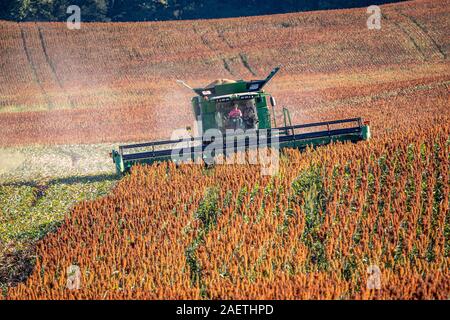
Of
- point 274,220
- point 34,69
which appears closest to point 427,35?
point 34,69

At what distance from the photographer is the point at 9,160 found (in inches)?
963

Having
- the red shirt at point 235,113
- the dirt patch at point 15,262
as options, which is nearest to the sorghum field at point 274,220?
the dirt patch at point 15,262

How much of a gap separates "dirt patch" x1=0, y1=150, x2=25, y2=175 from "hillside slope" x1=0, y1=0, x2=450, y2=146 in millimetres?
2885

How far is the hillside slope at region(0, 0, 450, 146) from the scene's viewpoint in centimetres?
3278

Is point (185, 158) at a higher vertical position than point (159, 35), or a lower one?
lower

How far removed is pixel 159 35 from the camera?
1939 inches

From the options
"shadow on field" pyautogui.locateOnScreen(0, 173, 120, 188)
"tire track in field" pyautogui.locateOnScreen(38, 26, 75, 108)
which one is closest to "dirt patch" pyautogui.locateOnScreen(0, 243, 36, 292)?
"shadow on field" pyautogui.locateOnScreen(0, 173, 120, 188)

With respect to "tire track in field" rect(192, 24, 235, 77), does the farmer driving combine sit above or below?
below

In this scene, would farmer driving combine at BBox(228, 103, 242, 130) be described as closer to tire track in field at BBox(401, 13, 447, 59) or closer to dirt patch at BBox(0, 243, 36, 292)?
dirt patch at BBox(0, 243, 36, 292)

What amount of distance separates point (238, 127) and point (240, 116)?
0.29 metres

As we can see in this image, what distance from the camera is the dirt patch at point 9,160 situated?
22547 mm
